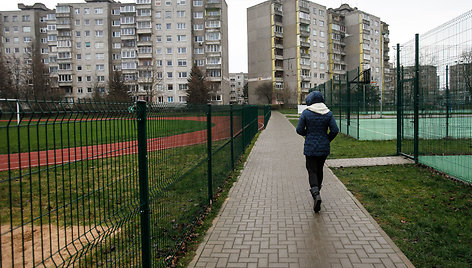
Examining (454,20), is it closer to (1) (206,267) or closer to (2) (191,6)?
(1) (206,267)

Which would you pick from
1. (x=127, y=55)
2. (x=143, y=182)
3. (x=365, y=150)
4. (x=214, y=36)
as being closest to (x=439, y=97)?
(x=365, y=150)

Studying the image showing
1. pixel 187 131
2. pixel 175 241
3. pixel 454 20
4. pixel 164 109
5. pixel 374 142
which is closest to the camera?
pixel 164 109

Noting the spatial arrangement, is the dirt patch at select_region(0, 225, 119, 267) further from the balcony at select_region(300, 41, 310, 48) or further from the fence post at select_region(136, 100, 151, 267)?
the balcony at select_region(300, 41, 310, 48)

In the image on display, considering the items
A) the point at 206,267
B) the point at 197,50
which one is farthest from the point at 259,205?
the point at 197,50

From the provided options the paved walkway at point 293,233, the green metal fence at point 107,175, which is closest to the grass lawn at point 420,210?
the paved walkway at point 293,233

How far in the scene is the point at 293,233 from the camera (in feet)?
16.8

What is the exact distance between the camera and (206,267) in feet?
13.4

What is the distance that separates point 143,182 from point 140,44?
7926 cm

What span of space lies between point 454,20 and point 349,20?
96.3 m

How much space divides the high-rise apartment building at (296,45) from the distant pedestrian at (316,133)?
247ft

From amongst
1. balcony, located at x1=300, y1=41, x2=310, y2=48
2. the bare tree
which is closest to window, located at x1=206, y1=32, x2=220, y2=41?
the bare tree

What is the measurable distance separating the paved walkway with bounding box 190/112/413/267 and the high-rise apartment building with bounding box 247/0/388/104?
7472 cm

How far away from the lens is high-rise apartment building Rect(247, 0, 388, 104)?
8462 centimetres

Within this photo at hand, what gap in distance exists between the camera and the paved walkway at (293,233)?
4.22m
